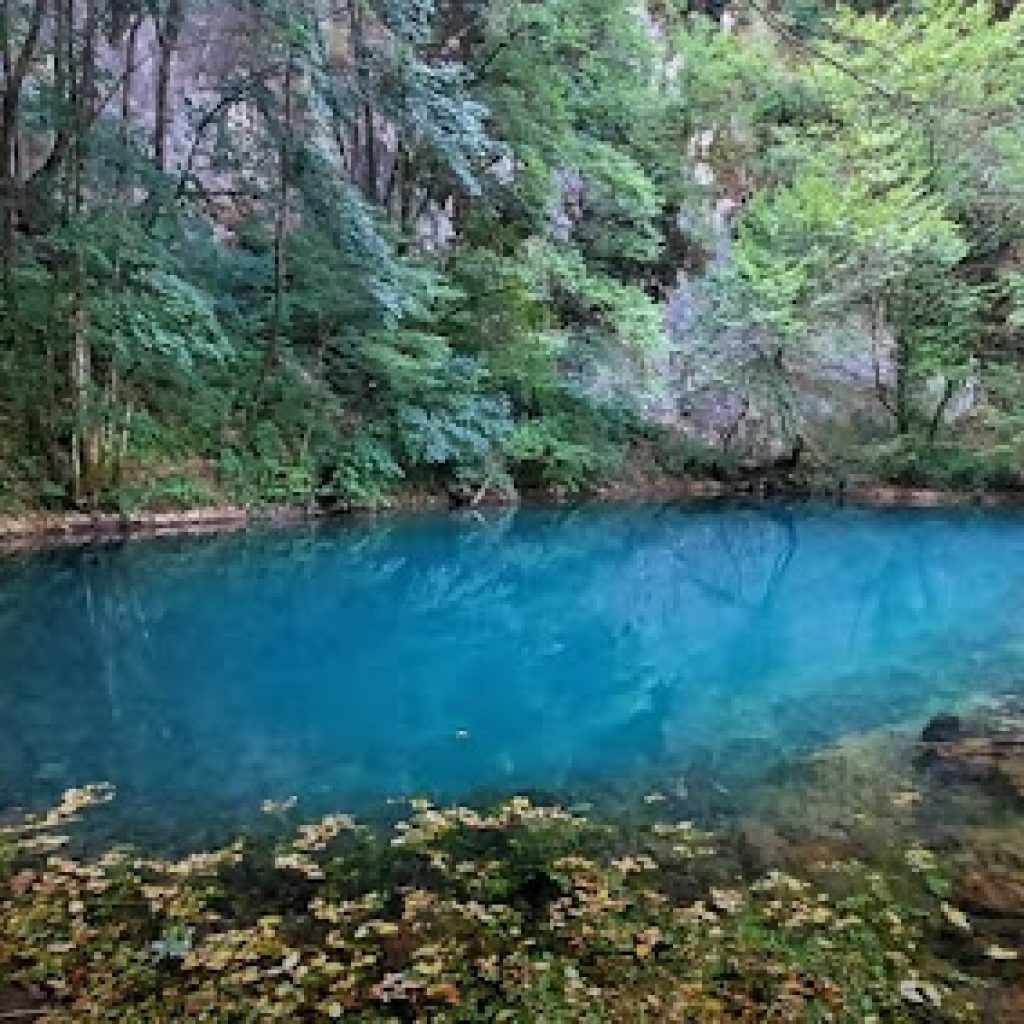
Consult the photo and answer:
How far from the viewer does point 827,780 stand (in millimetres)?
5645

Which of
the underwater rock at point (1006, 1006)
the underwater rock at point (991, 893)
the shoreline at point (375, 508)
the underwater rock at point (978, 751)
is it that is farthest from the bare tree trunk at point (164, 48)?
the underwater rock at point (1006, 1006)

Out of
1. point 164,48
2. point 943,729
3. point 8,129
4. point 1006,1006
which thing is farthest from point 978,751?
point 164,48

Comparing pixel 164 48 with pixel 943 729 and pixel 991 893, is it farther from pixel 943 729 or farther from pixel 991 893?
pixel 991 893

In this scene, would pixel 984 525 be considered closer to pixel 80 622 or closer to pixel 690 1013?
pixel 80 622

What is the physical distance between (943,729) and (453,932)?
436cm

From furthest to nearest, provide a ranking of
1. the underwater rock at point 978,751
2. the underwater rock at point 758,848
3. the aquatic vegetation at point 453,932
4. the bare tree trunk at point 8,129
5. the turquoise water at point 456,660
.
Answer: the bare tree trunk at point 8,129 < the underwater rock at point 978,751 < the turquoise water at point 456,660 < the underwater rock at point 758,848 < the aquatic vegetation at point 453,932

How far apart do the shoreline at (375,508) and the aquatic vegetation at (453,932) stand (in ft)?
24.2

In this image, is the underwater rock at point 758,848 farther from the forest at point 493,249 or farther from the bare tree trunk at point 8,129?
the bare tree trunk at point 8,129

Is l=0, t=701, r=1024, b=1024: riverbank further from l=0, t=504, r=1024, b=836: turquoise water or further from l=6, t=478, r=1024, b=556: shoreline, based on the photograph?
l=6, t=478, r=1024, b=556: shoreline

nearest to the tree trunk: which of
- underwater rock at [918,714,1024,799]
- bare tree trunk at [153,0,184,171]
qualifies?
bare tree trunk at [153,0,184,171]

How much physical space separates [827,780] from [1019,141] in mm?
17278

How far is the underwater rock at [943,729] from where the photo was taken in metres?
6.48

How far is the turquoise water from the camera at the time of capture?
5426mm

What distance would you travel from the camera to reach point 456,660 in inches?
326
